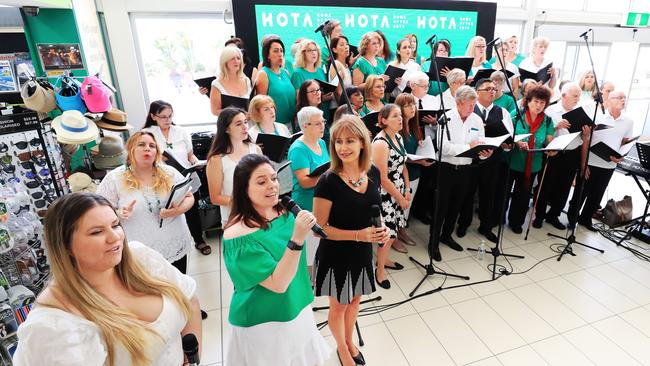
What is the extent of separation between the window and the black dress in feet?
12.8

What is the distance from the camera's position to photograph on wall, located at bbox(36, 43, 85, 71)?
3.64 metres

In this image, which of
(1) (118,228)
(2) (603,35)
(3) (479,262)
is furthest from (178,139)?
(2) (603,35)

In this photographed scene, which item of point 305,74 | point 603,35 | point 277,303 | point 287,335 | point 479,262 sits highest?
point 603,35

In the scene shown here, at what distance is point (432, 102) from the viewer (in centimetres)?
388

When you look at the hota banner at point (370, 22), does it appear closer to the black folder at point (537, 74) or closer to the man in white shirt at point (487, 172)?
the black folder at point (537, 74)

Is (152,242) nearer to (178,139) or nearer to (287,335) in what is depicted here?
(287,335)

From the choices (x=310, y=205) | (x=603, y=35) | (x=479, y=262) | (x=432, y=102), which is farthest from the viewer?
(x=603, y=35)

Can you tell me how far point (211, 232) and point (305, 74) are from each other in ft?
7.11

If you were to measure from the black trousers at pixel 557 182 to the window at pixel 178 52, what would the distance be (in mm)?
4599

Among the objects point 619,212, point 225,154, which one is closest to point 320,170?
point 225,154

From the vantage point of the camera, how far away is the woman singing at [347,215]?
1.96 meters

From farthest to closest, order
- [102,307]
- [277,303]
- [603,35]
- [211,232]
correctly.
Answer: [603,35] → [211,232] → [277,303] → [102,307]

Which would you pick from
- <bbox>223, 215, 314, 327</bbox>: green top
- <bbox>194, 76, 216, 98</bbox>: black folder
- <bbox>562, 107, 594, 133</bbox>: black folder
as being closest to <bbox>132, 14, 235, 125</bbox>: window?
<bbox>194, 76, 216, 98</bbox>: black folder

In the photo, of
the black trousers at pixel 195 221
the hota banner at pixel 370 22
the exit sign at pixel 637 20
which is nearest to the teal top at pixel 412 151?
the black trousers at pixel 195 221
